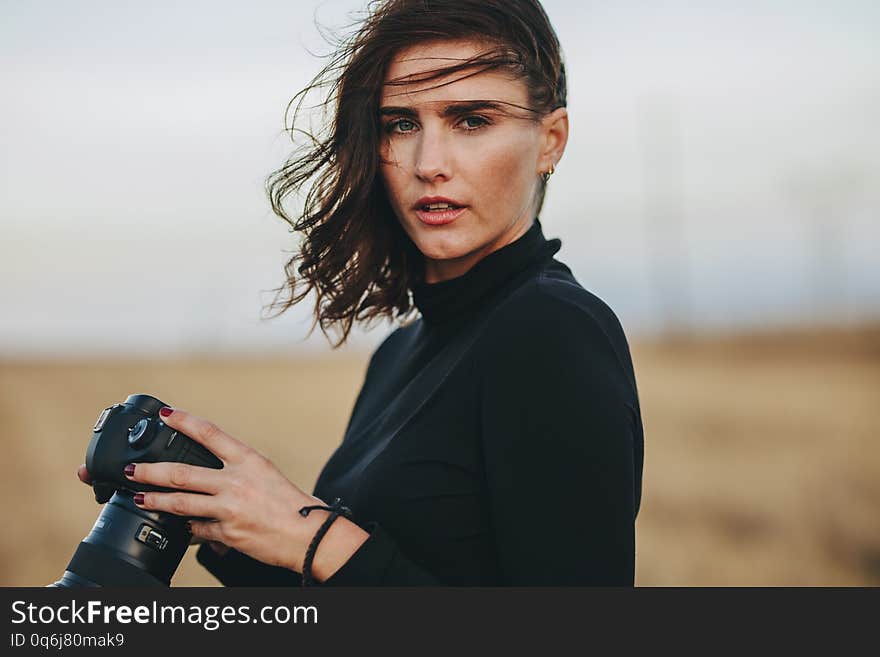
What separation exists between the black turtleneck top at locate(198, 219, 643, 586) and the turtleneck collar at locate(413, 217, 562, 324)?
0.16 metres

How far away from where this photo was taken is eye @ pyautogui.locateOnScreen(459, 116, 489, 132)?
1905 millimetres

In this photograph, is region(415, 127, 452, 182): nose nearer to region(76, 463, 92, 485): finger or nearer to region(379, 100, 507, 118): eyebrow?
region(379, 100, 507, 118): eyebrow

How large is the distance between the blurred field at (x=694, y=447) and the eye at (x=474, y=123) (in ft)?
19.9

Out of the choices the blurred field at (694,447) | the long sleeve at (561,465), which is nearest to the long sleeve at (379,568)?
the long sleeve at (561,465)

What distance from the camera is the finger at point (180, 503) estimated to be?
162 centimetres

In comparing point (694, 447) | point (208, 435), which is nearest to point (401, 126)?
point (208, 435)

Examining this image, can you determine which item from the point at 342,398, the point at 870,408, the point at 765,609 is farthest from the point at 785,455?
the point at 765,609

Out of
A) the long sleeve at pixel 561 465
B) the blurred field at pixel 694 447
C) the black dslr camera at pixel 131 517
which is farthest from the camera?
the blurred field at pixel 694 447

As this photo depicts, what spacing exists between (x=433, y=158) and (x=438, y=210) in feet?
0.36

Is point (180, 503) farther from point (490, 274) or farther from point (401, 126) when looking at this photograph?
point (401, 126)

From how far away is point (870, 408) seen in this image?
18328 mm

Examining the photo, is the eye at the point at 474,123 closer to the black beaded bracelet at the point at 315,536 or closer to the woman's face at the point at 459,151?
the woman's face at the point at 459,151

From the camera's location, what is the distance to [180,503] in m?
1.65

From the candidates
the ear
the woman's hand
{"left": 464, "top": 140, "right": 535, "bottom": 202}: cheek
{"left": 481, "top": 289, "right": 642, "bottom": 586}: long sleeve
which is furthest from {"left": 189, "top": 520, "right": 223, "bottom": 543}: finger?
the ear
